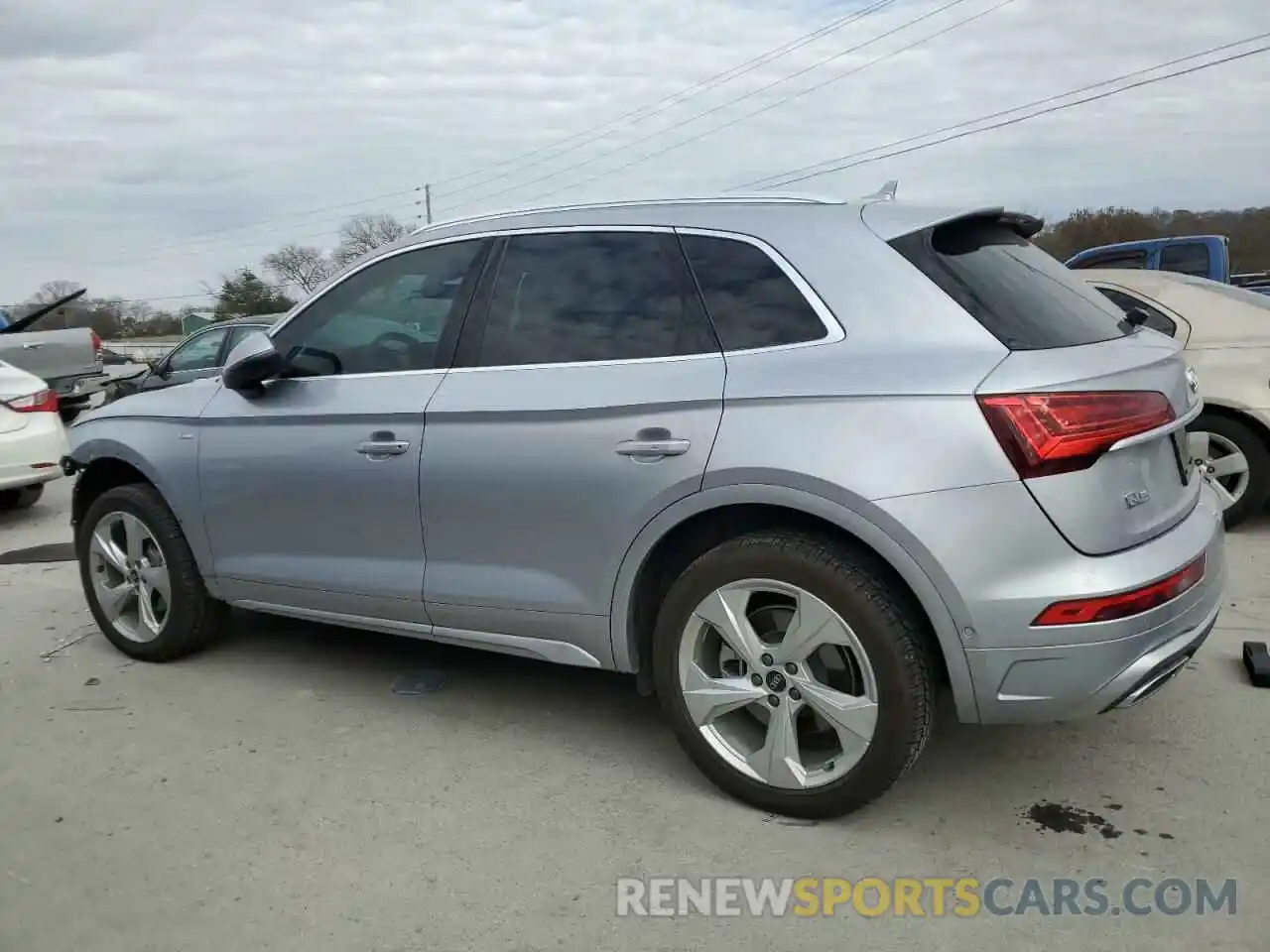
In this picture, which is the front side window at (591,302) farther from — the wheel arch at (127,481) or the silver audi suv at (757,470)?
the wheel arch at (127,481)

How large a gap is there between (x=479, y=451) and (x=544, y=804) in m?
1.14

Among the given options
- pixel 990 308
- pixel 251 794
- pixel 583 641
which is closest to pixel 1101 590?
pixel 990 308

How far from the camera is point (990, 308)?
288cm

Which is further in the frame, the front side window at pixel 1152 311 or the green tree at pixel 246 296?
the green tree at pixel 246 296

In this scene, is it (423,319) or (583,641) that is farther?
(423,319)

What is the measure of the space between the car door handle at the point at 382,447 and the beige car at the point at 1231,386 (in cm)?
432

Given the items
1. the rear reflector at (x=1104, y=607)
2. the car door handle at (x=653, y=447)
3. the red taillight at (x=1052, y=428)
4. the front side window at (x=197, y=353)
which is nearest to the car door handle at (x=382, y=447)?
the car door handle at (x=653, y=447)

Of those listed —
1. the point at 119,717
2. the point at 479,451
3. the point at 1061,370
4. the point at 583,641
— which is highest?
the point at 1061,370

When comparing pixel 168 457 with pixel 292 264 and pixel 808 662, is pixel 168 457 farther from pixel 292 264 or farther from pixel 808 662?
pixel 292 264

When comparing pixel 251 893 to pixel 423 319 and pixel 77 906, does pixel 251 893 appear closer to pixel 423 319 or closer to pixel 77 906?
pixel 77 906

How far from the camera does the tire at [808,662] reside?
282 cm

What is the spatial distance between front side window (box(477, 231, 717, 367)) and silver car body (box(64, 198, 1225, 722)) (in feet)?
0.21

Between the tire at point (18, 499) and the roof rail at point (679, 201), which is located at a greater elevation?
the roof rail at point (679, 201)

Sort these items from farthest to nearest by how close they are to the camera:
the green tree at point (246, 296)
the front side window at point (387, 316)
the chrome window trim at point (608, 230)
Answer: the green tree at point (246, 296) → the front side window at point (387, 316) → the chrome window trim at point (608, 230)
